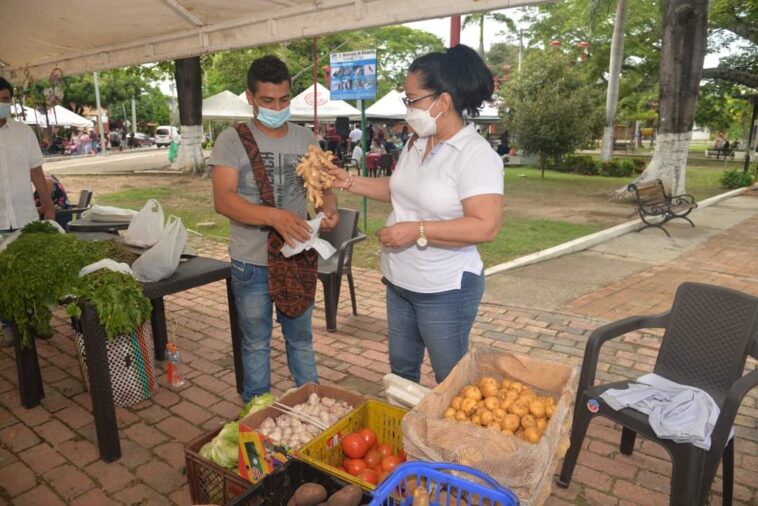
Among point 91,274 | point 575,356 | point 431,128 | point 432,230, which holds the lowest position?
point 575,356

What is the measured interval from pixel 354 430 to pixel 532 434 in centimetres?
80

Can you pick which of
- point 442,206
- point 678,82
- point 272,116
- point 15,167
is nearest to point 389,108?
point 678,82

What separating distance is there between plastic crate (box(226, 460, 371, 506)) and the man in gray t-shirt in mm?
1049

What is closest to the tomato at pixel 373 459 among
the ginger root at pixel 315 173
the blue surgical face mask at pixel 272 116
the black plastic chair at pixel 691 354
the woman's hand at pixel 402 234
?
the woman's hand at pixel 402 234

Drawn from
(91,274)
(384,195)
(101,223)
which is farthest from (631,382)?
(101,223)

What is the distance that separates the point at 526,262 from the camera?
7.23 meters

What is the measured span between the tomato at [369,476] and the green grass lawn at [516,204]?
5091 mm

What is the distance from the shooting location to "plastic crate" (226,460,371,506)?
191 cm

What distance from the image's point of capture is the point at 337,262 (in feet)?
15.4

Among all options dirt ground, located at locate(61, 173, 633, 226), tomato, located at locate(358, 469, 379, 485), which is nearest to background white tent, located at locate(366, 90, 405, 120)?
dirt ground, located at locate(61, 173, 633, 226)

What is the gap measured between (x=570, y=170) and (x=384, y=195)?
2106 centimetres

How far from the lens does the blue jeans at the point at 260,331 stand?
2889mm

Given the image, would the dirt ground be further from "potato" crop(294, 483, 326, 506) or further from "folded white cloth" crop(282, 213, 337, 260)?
"potato" crop(294, 483, 326, 506)

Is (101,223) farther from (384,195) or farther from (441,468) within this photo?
(441,468)
